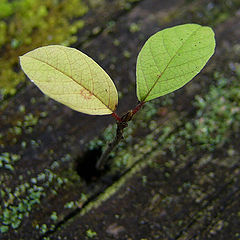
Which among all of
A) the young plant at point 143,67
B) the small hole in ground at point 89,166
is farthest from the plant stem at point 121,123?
the small hole in ground at point 89,166

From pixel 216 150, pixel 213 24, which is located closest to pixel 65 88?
pixel 216 150

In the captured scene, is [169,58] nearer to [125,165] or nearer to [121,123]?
[121,123]

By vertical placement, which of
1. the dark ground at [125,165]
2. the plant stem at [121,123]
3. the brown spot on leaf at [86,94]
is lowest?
the dark ground at [125,165]

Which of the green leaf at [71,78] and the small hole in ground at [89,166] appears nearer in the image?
the green leaf at [71,78]

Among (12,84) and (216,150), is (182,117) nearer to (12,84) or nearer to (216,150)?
(216,150)

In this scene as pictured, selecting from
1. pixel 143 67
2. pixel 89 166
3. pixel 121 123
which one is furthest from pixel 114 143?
pixel 89 166

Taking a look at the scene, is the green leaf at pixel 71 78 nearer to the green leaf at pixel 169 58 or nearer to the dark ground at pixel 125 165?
the green leaf at pixel 169 58
